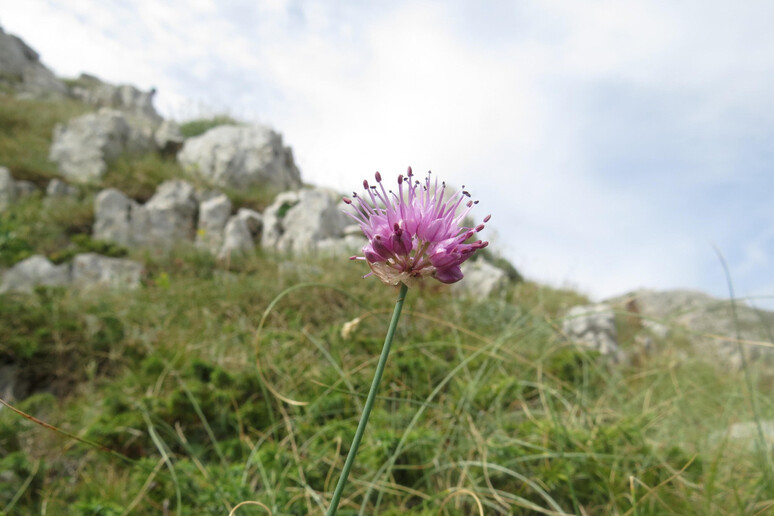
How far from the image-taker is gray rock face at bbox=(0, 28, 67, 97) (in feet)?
67.9

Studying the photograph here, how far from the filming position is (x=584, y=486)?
2053mm

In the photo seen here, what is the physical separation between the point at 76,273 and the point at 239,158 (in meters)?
6.02

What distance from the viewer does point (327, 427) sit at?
6.66ft

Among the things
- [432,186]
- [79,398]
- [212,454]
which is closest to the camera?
[432,186]

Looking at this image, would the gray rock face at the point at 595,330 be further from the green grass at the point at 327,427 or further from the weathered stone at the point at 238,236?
the weathered stone at the point at 238,236

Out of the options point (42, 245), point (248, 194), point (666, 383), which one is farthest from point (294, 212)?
point (666, 383)

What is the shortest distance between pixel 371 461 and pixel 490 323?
316 centimetres

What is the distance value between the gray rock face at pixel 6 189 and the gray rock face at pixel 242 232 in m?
3.80

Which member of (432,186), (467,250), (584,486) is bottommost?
(584,486)

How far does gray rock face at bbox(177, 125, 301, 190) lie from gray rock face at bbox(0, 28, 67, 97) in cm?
1204

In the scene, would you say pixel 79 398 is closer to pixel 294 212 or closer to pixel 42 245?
pixel 42 245

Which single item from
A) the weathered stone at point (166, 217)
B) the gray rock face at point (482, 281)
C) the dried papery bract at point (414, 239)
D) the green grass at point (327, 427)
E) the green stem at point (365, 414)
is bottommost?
the green grass at point (327, 427)

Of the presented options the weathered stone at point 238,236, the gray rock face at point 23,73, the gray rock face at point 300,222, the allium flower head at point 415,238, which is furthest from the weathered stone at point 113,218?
the gray rock face at point 23,73

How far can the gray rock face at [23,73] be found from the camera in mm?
20686
